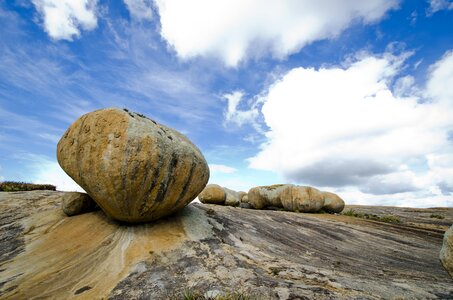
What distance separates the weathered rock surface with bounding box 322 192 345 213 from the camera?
2300 centimetres

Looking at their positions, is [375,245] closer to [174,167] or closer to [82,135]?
[174,167]

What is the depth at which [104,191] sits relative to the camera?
915cm

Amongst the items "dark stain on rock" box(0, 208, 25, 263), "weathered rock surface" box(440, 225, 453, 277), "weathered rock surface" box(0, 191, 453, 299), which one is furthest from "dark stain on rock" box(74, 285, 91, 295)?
"weathered rock surface" box(440, 225, 453, 277)

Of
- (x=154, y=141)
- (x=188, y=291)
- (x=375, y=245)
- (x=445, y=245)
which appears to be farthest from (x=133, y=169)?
(x=375, y=245)

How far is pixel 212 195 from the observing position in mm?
24266

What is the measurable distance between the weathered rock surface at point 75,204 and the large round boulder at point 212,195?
13051 millimetres

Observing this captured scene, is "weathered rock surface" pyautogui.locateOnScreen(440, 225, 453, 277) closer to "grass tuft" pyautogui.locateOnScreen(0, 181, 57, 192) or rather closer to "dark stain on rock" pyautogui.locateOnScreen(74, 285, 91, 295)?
"dark stain on rock" pyautogui.locateOnScreen(74, 285, 91, 295)

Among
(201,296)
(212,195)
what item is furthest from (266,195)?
(201,296)

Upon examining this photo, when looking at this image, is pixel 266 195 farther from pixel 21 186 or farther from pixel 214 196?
pixel 21 186

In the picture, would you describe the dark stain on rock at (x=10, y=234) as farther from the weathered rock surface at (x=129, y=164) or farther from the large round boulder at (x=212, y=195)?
the large round boulder at (x=212, y=195)

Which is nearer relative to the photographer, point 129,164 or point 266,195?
point 129,164

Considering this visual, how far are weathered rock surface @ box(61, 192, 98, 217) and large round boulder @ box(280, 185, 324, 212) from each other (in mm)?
15692

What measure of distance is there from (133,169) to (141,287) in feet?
12.0

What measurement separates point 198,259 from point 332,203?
17907mm
